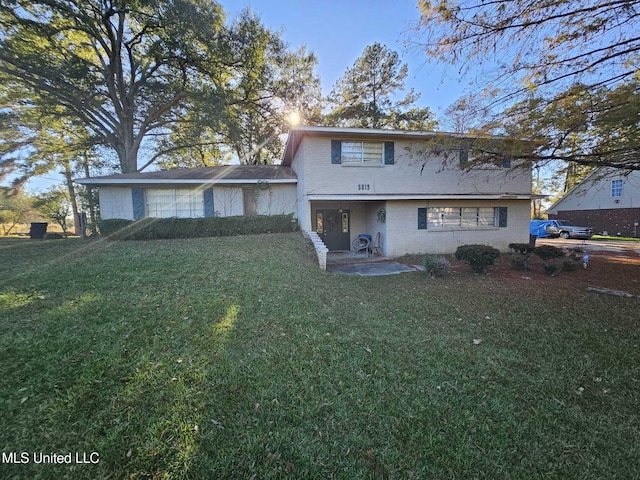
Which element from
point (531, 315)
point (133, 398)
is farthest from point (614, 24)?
point (133, 398)

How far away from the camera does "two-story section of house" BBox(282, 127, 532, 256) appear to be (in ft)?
31.9

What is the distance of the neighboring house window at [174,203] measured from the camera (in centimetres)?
1175

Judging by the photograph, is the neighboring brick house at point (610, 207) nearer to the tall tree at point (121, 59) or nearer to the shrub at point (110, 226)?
the tall tree at point (121, 59)

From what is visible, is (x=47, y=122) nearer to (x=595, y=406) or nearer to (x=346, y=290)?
(x=346, y=290)

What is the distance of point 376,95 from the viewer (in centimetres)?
1922

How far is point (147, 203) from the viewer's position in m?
11.7

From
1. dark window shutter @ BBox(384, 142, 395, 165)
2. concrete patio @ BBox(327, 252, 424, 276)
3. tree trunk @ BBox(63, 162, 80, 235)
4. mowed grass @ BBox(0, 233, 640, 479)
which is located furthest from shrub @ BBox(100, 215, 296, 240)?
tree trunk @ BBox(63, 162, 80, 235)

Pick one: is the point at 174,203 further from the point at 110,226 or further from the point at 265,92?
the point at 265,92

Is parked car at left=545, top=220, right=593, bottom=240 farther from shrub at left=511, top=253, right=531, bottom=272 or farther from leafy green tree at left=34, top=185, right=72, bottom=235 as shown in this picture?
leafy green tree at left=34, top=185, right=72, bottom=235

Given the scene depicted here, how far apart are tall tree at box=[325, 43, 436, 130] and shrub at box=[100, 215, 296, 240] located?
11.7m

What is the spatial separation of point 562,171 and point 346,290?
21.0ft

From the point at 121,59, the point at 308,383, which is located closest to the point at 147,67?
the point at 121,59

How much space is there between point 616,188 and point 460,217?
19.1 m

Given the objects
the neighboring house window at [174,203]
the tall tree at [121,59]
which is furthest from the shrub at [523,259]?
the tall tree at [121,59]
